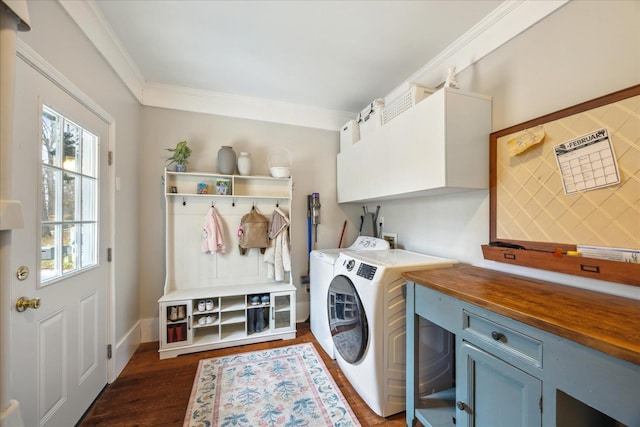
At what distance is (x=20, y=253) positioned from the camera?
1066 millimetres

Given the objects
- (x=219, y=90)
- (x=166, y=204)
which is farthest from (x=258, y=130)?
(x=166, y=204)

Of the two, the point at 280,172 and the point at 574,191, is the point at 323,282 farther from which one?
the point at 574,191

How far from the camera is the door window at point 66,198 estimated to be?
124 cm

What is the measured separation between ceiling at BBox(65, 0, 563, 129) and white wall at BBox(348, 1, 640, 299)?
0.18 m

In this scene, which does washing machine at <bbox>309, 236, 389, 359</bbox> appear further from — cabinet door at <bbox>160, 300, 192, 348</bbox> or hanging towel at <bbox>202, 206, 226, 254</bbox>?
cabinet door at <bbox>160, 300, 192, 348</bbox>

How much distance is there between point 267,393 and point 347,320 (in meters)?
0.75

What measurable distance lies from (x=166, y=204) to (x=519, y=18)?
297 centimetres

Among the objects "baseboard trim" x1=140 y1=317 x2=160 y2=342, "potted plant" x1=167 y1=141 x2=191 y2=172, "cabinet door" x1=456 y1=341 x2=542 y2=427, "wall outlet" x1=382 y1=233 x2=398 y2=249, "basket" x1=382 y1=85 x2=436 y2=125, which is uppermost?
"basket" x1=382 y1=85 x2=436 y2=125

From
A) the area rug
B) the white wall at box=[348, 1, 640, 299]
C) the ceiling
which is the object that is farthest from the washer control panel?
the ceiling

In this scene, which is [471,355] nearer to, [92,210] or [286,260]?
[286,260]

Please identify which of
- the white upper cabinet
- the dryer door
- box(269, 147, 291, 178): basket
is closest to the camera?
the white upper cabinet

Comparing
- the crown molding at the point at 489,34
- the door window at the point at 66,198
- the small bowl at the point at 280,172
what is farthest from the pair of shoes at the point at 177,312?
the crown molding at the point at 489,34

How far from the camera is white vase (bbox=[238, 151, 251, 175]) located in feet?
8.29

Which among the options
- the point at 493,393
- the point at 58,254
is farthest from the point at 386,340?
the point at 58,254
